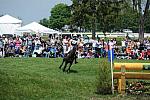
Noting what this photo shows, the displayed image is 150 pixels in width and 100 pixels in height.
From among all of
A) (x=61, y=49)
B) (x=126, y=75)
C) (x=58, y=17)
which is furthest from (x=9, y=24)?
(x=58, y=17)

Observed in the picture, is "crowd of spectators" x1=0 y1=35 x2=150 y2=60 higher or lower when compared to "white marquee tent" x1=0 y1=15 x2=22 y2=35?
lower

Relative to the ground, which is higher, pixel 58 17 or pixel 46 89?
pixel 58 17

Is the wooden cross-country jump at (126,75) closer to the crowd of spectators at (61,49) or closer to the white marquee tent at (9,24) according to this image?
the crowd of spectators at (61,49)

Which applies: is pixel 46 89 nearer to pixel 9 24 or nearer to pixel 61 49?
pixel 61 49

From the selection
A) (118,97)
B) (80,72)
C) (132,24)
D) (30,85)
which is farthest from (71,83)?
(132,24)

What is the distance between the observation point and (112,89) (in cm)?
1312

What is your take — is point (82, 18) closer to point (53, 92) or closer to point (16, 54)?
point (16, 54)

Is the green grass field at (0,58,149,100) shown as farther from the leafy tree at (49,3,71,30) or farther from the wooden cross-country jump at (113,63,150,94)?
the leafy tree at (49,3,71,30)

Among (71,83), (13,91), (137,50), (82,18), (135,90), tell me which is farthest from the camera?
(82,18)

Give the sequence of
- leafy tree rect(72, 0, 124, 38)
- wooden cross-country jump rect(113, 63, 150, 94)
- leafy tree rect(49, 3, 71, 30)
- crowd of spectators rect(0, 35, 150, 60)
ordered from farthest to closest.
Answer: leafy tree rect(49, 3, 71, 30), leafy tree rect(72, 0, 124, 38), crowd of spectators rect(0, 35, 150, 60), wooden cross-country jump rect(113, 63, 150, 94)

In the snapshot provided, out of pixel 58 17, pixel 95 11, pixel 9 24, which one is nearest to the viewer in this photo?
pixel 9 24

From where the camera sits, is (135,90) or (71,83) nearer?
(135,90)

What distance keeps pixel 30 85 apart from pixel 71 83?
2.03m

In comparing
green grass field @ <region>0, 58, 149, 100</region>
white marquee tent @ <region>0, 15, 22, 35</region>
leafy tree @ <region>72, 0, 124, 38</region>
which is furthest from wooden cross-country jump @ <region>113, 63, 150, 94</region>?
leafy tree @ <region>72, 0, 124, 38</region>
